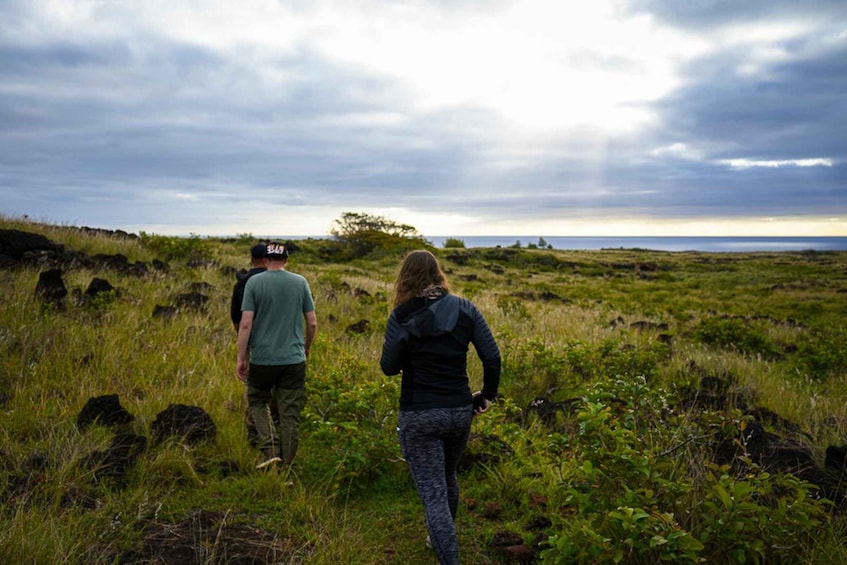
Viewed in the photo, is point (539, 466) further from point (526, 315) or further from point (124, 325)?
point (526, 315)

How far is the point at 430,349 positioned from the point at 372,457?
2379 mm

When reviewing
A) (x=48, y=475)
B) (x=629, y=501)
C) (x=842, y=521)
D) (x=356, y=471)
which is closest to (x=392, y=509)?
(x=356, y=471)

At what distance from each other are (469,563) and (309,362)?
183 inches

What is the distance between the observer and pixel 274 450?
Answer: 213 inches

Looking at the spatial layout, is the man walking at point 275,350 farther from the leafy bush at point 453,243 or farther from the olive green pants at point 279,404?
the leafy bush at point 453,243

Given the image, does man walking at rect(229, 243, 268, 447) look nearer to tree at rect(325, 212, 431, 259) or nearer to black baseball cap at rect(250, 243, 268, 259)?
black baseball cap at rect(250, 243, 268, 259)

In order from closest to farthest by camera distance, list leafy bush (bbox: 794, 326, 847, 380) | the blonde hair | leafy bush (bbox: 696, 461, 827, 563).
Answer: leafy bush (bbox: 696, 461, 827, 563) → the blonde hair → leafy bush (bbox: 794, 326, 847, 380)

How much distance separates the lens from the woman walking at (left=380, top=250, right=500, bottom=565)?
358cm

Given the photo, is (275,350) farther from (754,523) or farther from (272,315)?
(754,523)

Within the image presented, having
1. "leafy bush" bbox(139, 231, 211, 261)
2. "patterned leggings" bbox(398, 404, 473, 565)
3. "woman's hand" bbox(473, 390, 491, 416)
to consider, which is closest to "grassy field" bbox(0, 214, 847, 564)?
"woman's hand" bbox(473, 390, 491, 416)

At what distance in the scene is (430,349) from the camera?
358cm

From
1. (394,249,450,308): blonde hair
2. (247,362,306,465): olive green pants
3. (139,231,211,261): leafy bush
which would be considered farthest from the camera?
(139,231,211,261): leafy bush

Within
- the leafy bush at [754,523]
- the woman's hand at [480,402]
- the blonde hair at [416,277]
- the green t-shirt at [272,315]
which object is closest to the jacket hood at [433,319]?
the blonde hair at [416,277]

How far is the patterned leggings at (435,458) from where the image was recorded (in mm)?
3580
